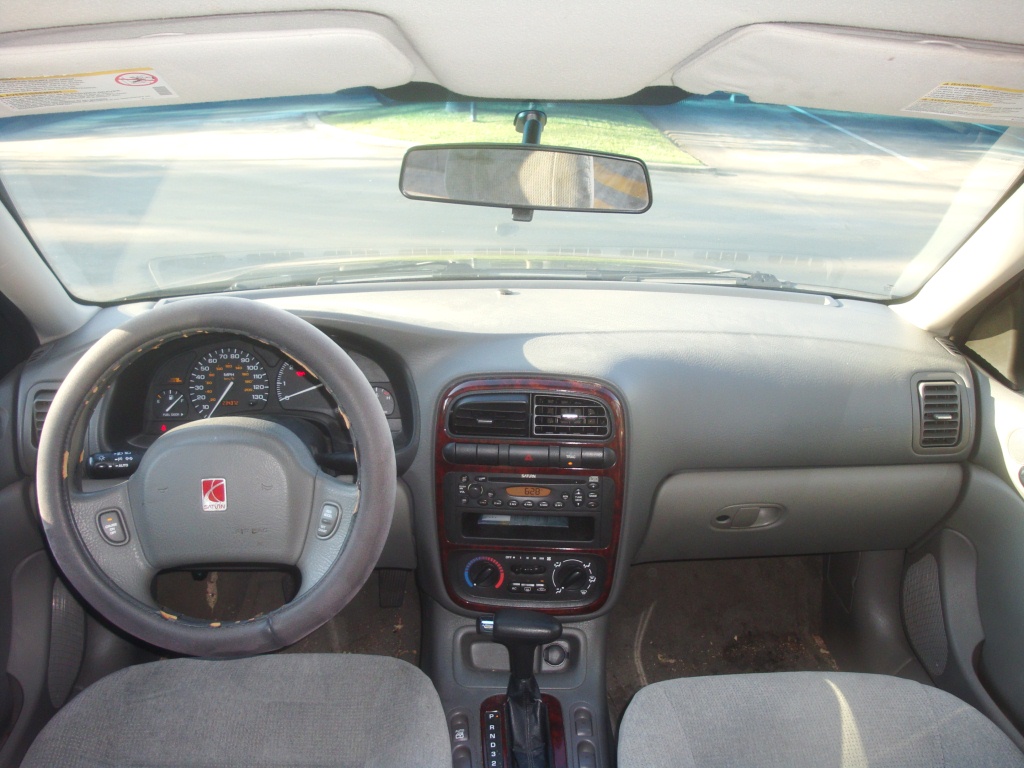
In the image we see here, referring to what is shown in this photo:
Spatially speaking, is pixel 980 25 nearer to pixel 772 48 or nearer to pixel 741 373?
pixel 772 48

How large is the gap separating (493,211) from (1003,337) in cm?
174

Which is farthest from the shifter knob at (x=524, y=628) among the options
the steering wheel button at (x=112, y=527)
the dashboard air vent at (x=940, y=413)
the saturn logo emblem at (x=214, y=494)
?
the dashboard air vent at (x=940, y=413)

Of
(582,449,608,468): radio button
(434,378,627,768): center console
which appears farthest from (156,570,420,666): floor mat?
(582,449,608,468): radio button

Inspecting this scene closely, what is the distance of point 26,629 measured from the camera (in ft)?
8.51

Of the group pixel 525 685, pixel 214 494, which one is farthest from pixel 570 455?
pixel 214 494

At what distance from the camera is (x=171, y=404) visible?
2.41 m

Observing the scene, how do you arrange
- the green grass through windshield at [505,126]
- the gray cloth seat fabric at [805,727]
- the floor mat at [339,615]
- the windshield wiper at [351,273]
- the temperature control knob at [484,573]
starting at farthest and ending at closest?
the floor mat at [339,615] < the windshield wiper at [351,273] < the temperature control knob at [484,573] < the green grass through windshield at [505,126] < the gray cloth seat fabric at [805,727]

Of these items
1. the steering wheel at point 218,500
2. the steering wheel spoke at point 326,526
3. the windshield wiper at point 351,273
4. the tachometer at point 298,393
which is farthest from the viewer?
the windshield wiper at point 351,273

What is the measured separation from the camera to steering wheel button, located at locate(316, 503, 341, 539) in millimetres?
1827

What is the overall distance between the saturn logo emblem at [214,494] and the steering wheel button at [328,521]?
0.73ft

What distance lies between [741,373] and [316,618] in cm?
145

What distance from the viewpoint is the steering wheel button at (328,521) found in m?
1.83

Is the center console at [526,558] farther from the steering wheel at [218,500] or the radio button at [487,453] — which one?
the steering wheel at [218,500]

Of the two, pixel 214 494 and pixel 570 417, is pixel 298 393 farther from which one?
pixel 570 417
